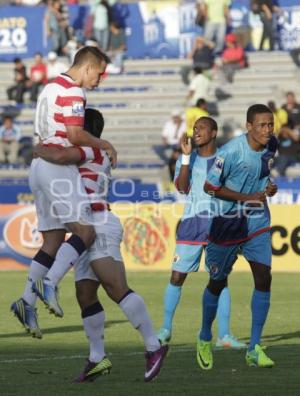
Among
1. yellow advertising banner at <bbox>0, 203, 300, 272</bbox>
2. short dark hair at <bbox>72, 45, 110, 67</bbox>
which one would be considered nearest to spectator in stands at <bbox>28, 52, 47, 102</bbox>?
yellow advertising banner at <bbox>0, 203, 300, 272</bbox>

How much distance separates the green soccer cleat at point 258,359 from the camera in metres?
10.7

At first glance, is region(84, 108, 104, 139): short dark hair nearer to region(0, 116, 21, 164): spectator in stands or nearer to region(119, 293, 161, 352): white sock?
region(119, 293, 161, 352): white sock

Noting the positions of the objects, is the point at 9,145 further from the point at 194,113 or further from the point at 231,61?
the point at 231,61

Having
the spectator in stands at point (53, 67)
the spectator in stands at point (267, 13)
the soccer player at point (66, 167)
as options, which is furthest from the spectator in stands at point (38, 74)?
the soccer player at point (66, 167)

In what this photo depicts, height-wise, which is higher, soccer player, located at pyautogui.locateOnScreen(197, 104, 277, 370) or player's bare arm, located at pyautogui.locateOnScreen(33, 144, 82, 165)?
player's bare arm, located at pyautogui.locateOnScreen(33, 144, 82, 165)

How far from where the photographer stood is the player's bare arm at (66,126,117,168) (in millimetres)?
9648

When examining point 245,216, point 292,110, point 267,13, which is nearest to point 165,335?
point 245,216

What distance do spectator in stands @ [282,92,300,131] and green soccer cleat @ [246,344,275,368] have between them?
1810 centimetres

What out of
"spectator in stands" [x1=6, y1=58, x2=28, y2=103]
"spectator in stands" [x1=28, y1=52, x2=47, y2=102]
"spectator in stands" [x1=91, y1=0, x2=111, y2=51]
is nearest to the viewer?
"spectator in stands" [x1=28, y1=52, x2=47, y2=102]

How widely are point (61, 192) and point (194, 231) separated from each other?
308 centimetres

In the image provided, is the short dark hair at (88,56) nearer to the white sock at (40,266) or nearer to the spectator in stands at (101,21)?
the white sock at (40,266)

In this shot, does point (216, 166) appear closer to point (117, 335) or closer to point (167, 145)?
point (117, 335)

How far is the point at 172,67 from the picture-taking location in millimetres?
34188

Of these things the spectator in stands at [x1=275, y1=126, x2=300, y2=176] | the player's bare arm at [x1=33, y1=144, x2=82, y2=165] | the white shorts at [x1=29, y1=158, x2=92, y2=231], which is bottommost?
the spectator in stands at [x1=275, y1=126, x2=300, y2=176]
